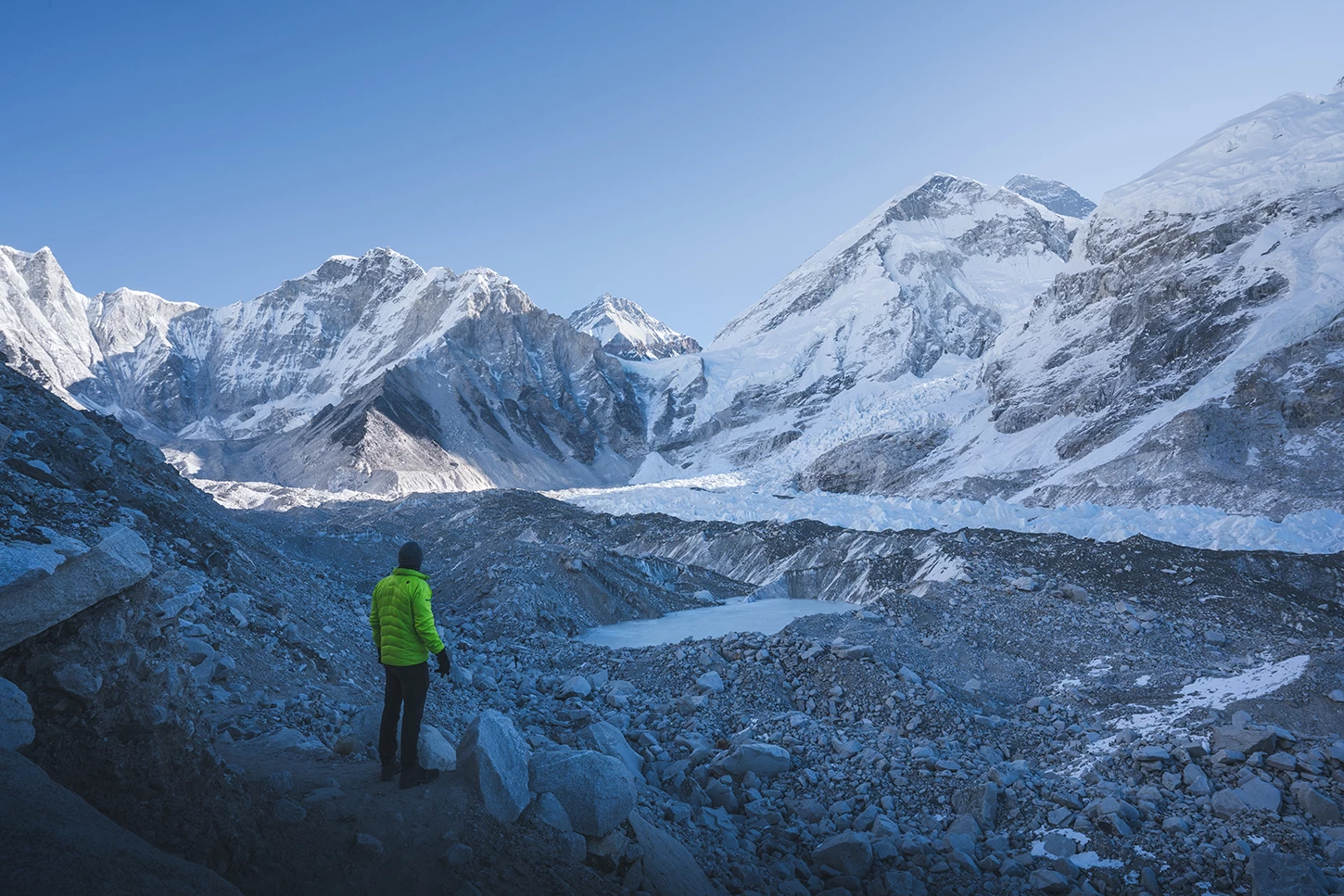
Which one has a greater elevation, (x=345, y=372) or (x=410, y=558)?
(x=345, y=372)

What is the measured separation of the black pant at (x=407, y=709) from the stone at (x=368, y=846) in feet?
2.44

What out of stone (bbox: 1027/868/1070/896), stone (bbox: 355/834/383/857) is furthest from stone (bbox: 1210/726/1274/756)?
stone (bbox: 355/834/383/857)

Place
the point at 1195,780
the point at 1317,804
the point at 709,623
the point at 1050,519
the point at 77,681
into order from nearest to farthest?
the point at 77,681
the point at 1317,804
the point at 1195,780
the point at 709,623
the point at 1050,519

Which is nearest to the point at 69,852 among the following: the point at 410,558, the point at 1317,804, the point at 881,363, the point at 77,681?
the point at 77,681

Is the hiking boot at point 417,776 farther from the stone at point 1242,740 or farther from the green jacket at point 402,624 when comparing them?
the stone at point 1242,740

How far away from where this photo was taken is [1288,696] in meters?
8.73

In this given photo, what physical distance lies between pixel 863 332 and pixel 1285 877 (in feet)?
382

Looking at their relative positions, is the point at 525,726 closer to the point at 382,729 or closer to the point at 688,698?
the point at 688,698

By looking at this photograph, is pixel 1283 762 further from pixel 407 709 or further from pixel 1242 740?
pixel 407 709

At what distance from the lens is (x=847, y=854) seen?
609cm

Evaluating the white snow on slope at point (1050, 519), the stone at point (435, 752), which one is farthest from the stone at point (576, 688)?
the white snow on slope at point (1050, 519)

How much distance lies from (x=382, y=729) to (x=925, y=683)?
8.16 metres

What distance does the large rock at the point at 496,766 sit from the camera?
186 inches

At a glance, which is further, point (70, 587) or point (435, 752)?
point (435, 752)
